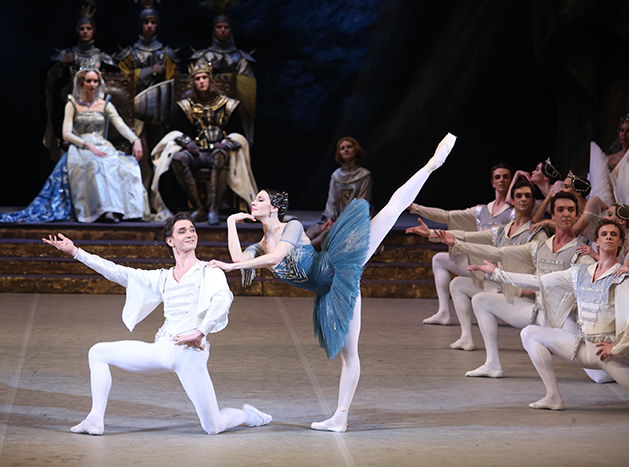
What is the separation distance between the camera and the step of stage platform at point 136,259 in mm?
7480

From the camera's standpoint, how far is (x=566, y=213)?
4691mm

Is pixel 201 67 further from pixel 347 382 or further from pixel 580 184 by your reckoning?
pixel 347 382

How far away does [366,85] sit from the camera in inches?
444

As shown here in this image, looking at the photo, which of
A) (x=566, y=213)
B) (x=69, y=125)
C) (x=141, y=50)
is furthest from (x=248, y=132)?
(x=566, y=213)

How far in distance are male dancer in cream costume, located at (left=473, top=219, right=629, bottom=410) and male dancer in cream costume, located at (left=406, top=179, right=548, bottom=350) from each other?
0.73m

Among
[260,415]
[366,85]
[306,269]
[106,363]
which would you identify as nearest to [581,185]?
[306,269]

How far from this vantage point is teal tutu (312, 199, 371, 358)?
3.85 m

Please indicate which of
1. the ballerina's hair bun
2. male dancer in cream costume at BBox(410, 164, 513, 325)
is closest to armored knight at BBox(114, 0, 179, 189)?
male dancer in cream costume at BBox(410, 164, 513, 325)

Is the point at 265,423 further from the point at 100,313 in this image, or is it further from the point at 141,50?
the point at 141,50

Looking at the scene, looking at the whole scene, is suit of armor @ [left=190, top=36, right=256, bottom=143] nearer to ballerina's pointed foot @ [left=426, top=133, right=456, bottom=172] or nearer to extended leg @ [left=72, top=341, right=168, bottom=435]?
ballerina's pointed foot @ [left=426, top=133, right=456, bottom=172]

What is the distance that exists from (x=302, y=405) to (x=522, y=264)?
5.77 ft

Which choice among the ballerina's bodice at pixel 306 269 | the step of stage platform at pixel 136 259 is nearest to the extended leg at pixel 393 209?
the ballerina's bodice at pixel 306 269

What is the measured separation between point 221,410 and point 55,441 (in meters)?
0.72

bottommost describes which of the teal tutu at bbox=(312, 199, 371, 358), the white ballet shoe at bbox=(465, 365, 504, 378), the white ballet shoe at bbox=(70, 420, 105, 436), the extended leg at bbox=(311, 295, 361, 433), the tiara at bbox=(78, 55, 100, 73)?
the white ballet shoe at bbox=(465, 365, 504, 378)
